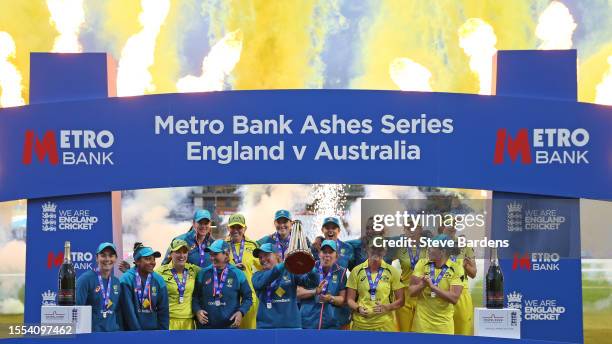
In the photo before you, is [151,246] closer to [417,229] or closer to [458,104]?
[417,229]

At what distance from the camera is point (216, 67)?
33781mm

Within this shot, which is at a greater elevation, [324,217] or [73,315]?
[324,217]

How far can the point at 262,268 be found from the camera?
14039 mm

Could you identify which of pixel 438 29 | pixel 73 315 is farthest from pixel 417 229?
pixel 438 29

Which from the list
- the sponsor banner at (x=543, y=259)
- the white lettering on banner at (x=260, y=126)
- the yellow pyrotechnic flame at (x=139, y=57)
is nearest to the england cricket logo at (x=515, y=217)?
the sponsor banner at (x=543, y=259)

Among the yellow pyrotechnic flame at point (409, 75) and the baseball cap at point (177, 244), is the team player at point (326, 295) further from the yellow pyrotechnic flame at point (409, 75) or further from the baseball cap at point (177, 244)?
the yellow pyrotechnic flame at point (409, 75)

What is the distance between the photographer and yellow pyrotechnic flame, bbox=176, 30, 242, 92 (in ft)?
99.5

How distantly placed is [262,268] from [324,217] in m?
1.18

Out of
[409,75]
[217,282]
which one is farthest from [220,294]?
[409,75]

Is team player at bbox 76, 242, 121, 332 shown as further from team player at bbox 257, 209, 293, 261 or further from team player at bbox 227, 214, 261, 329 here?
team player at bbox 257, 209, 293, 261

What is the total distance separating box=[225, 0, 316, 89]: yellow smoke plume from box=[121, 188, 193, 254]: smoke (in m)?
15.8

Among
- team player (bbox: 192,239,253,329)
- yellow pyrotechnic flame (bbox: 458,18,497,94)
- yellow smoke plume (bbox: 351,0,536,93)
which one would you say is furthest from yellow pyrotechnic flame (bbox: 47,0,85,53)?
team player (bbox: 192,239,253,329)

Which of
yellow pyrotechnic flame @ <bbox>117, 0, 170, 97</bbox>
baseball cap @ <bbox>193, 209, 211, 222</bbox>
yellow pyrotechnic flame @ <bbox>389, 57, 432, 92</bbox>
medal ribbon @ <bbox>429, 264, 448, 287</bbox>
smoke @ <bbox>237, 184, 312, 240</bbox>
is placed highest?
yellow pyrotechnic flame @ <bbox>117, 0, 170, 97</bbox>

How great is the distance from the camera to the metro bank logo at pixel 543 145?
14172 millimetres
